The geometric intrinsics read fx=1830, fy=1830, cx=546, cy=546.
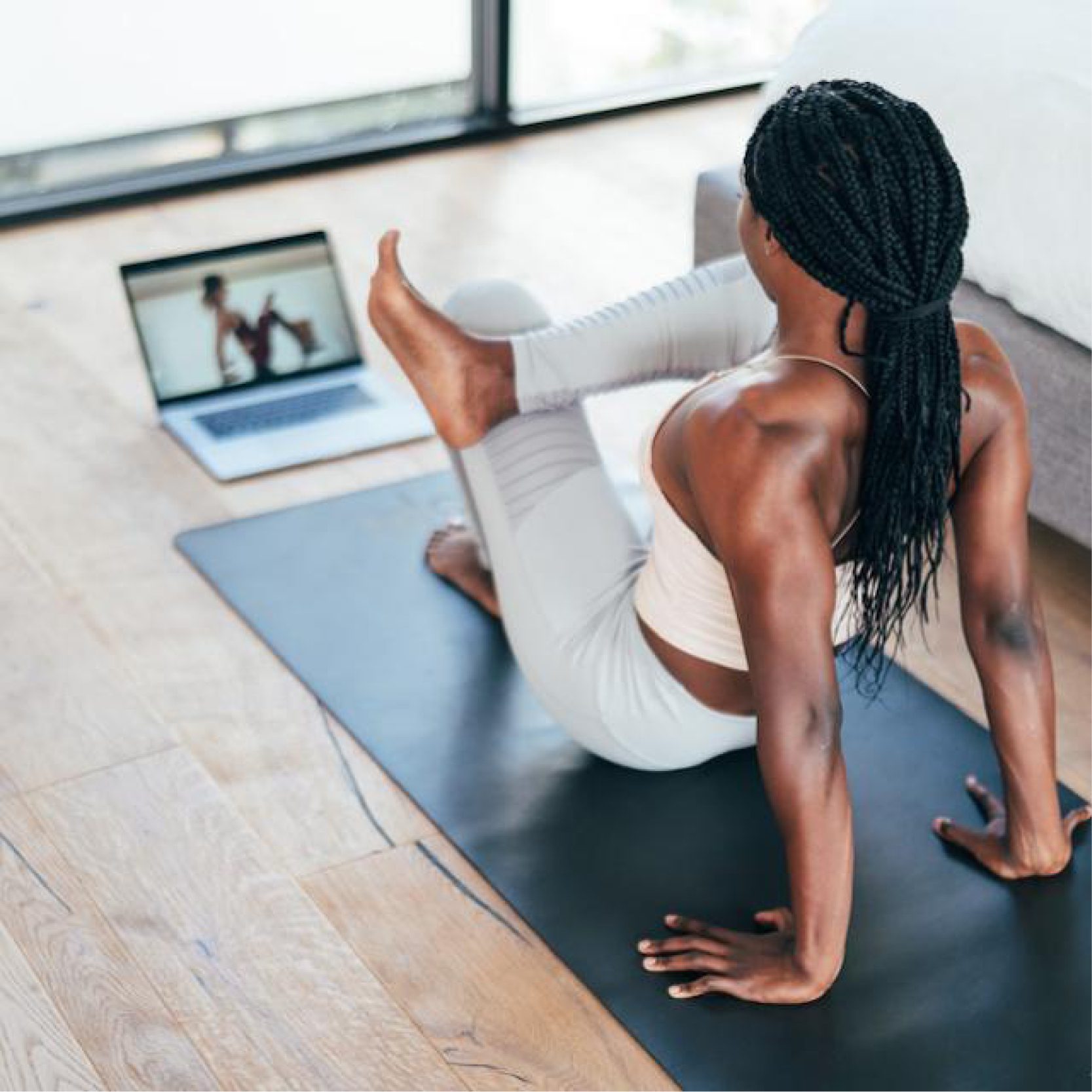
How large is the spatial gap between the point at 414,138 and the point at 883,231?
241 cm

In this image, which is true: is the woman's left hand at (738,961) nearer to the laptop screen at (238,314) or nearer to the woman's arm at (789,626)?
the woman's arm at (789,626)

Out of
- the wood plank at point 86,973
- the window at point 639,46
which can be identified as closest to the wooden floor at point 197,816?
the wood plank at point 86,973

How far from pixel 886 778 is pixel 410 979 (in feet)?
1.91

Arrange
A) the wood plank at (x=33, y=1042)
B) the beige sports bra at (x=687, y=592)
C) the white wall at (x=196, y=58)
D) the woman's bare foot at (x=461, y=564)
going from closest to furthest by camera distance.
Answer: the wood plank at (x=33, y=1042) < the beige sports bra at (x=687, y=592) < the woman's bare foot at (x=461, y=564) < the white wall at (x=196, y=58)

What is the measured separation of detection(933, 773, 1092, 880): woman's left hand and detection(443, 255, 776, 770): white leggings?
9.1 inches

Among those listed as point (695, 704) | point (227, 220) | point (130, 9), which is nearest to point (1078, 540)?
point (695, 704)

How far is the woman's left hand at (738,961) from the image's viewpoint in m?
1.62

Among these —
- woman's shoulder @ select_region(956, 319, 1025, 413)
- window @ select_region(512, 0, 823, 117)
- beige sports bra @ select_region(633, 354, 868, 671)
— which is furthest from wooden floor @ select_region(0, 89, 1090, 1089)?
window @ select_region(512, 0, 823, 117)

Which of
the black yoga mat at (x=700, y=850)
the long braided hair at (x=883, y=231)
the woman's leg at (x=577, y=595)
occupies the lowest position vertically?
the black yoga mat at (x=700, y=850)

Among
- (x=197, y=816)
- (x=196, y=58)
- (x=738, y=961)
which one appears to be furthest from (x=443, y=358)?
(x=196, y=58)

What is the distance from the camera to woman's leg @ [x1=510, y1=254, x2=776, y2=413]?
1961mm

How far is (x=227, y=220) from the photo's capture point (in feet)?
11.1

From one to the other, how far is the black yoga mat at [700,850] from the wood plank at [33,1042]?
1.42ft

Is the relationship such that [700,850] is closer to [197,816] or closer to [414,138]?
[197,816]
